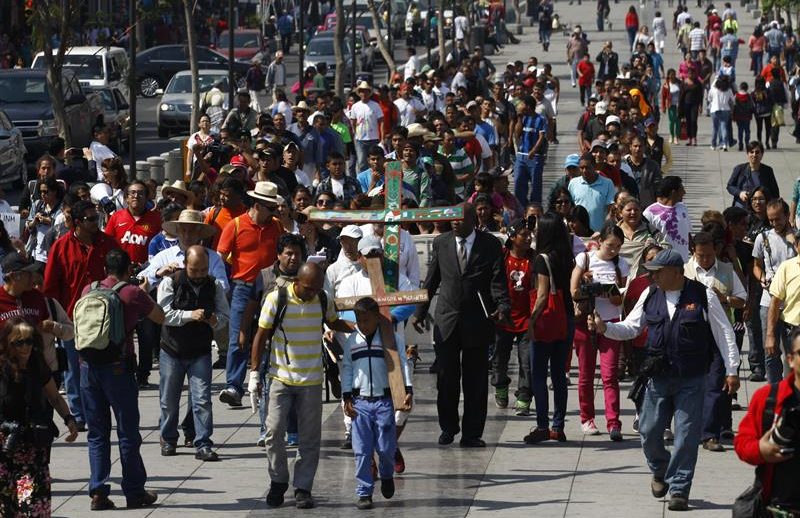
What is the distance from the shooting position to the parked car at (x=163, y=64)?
171ft

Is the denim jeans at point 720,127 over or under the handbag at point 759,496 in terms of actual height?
under

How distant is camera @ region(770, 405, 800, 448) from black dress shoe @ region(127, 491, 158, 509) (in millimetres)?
4795

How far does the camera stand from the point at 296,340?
1145 centimetres

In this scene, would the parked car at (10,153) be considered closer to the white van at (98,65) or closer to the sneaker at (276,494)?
the white van at (98,65)

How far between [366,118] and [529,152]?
3.68m

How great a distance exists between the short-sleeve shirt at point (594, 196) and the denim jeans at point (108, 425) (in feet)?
27.4

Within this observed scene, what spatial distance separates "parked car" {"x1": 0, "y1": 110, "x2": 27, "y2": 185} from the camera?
28.0 m

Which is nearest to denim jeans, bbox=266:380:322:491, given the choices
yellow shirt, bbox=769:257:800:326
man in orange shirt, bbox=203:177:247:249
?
yellow shirt, bbox=769:257:800:326

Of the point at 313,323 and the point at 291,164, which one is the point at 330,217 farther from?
the point at 291,164

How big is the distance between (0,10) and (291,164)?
38.2m

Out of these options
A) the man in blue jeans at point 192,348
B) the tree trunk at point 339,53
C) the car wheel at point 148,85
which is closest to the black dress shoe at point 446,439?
the man in blue jeans at point 192,348

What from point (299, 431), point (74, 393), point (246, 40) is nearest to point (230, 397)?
point (74, 393)

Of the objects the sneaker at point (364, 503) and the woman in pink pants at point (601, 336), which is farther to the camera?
the woman in pink pants at point (601, 336)

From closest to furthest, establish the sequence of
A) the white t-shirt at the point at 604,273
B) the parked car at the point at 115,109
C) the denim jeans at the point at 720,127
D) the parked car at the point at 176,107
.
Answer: the white t-shirt at the point at 604,273, the denim jeans at the point at 720,127, the parked car at the point at 115,109, the parked car at the point at 176,107
